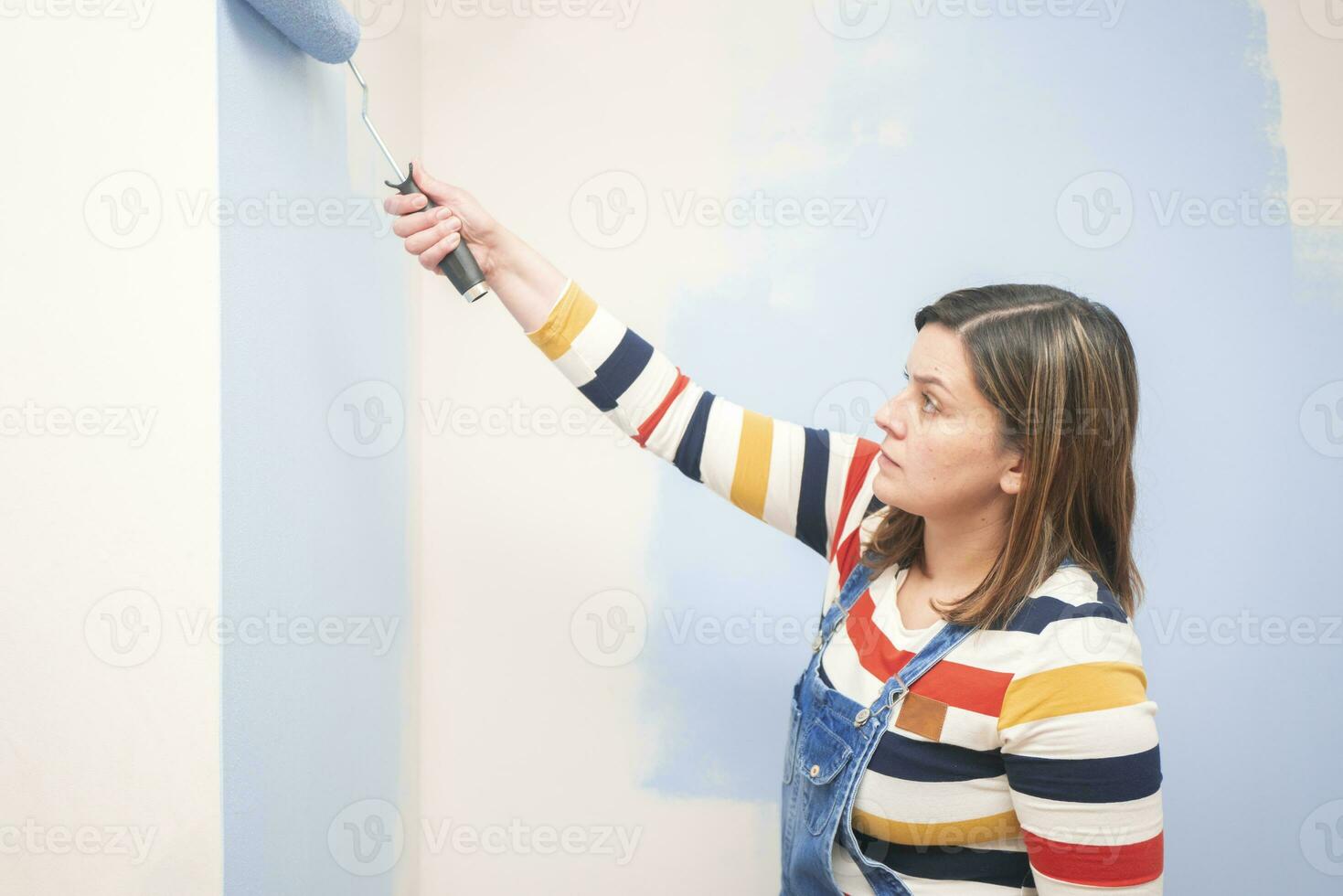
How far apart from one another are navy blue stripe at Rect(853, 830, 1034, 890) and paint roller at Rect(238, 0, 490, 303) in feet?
2.13

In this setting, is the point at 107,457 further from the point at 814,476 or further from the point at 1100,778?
the point at 1100,778

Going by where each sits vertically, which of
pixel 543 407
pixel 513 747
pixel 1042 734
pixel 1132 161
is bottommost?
pixel 513 747

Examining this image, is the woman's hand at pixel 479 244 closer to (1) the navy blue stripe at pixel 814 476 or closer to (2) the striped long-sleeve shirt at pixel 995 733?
(2) the striped long-sleeve shirt at pixel 995 733

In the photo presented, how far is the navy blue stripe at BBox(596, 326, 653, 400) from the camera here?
995 mm

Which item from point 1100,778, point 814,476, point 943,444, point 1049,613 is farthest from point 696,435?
point 1100,778

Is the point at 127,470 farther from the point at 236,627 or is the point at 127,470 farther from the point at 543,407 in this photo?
the point at 543,407

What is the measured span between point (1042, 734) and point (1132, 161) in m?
0.88

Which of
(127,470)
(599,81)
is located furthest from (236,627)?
(599,81)

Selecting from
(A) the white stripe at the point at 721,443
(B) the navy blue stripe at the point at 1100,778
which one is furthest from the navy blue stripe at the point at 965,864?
(A) the white stripe at the point at 721,443

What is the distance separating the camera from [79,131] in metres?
0.78

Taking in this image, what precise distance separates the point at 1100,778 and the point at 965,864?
0.16 meters

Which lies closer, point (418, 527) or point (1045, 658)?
point (1045, 658)

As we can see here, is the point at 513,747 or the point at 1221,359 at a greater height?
the point at 1221,359

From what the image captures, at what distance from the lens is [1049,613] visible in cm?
80
